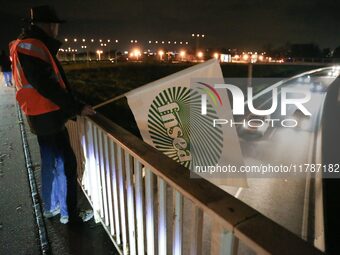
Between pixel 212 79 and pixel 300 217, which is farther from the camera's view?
pixel 300 217

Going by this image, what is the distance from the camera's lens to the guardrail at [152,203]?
4.16ft

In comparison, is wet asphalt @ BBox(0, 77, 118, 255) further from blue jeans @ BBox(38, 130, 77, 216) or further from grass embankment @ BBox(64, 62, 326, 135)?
grass embankment @ BBox(64, 62, 326, 135)

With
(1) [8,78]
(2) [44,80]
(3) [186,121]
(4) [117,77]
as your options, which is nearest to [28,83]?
(2) [44,80]

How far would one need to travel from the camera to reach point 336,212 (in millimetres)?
6199

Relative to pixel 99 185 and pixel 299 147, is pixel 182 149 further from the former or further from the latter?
pixel 299 147

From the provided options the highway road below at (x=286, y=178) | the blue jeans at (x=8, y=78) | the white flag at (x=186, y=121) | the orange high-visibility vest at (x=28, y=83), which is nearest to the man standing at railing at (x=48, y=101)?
the orange high-visibility vest at (x=28, y=83)

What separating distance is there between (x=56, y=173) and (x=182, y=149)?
4.72ft

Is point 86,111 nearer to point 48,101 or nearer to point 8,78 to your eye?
point 48,101

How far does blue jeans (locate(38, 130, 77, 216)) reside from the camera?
303cm

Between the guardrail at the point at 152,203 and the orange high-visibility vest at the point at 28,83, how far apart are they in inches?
18.2

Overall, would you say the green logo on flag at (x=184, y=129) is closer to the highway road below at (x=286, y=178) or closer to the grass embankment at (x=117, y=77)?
the highway road below at (x=286, y=178)

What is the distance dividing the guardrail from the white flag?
28 centimetres

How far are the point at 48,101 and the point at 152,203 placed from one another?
1453 millimetres

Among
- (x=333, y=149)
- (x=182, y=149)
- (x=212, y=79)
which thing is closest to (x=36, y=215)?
(x=182, y=149)
